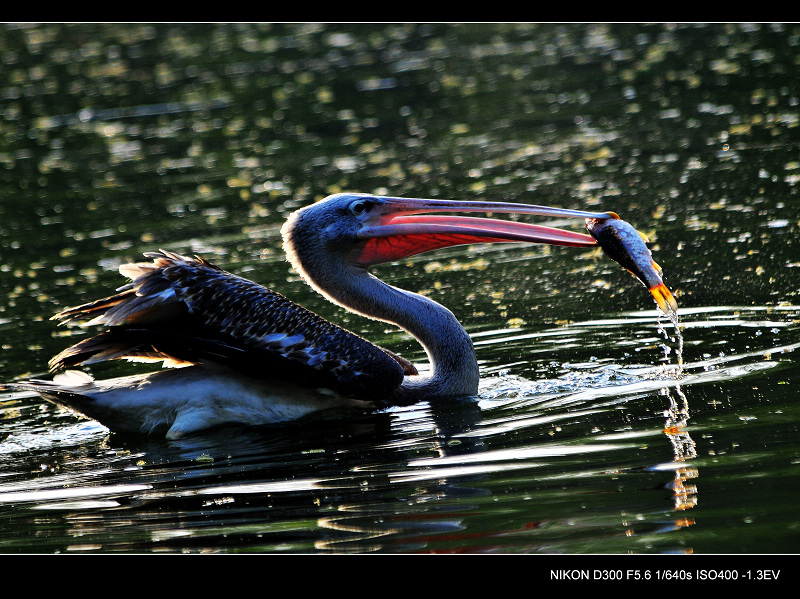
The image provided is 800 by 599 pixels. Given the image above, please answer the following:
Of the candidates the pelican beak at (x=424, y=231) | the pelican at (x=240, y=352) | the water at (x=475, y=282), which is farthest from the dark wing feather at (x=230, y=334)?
the pelican beak at (x=424, y=231)

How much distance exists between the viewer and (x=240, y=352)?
7.15 metres

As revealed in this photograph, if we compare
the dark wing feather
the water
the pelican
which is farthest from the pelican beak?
the water

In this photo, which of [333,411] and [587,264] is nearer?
[333,411]

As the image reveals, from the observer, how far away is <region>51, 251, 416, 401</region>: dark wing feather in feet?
23.6

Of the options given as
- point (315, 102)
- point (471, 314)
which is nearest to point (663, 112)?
point (315, 102)

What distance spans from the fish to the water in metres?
0.48

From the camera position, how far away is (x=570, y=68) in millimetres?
21047

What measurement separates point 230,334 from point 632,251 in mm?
2499

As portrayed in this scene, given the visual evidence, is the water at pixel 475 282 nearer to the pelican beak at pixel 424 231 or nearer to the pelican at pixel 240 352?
the pelican at pixel 240 352

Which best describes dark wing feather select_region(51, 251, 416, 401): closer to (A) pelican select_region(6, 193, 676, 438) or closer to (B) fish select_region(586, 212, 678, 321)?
(A) pelican select_region(6, 193, 676, 438)

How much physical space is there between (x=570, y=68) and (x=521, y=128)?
4482mm

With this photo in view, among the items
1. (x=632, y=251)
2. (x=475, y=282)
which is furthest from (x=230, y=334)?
(x=475, y=282)

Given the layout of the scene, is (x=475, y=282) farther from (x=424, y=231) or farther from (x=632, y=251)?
(x=632, y=251)

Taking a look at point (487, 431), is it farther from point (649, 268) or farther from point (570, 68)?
point (570, 68)
